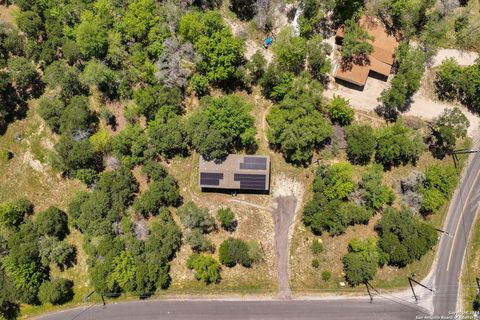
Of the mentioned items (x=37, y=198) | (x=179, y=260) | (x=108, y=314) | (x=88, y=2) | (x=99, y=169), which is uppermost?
(x=88, y=2)

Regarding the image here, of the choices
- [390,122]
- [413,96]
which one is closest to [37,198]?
[390,122]

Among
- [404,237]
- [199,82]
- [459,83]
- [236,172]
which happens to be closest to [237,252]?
[236,172]

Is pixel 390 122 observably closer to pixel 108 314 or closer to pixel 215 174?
pixel 215 174

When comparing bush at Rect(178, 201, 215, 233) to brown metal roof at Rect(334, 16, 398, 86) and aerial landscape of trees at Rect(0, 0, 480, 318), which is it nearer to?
aerial landscape of trees at Rect(0, 0, 480, 318)

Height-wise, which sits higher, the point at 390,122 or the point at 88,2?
the point at 88,2

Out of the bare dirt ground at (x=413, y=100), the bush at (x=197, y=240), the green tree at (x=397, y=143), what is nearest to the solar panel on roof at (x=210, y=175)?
the bush at (x=197, y=240)

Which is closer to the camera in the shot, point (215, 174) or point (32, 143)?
point (215, 174)
